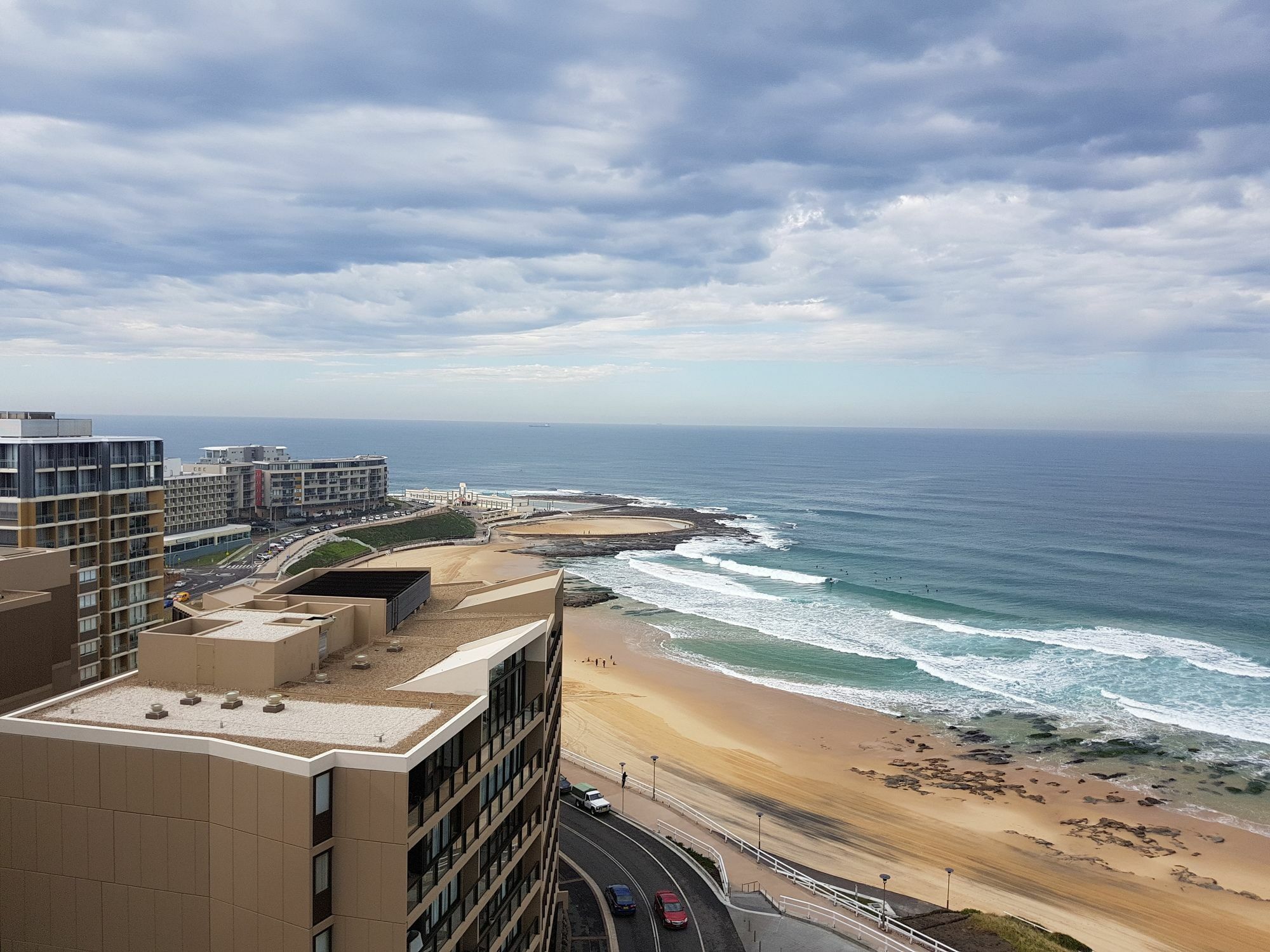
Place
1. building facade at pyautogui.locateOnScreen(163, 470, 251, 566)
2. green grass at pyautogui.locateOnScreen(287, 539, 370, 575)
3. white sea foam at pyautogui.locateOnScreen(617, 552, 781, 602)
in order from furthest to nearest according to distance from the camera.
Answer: building facade at pyautogui.locateOnScreen(163, 470, 251, 566)
white sea foam at pyautogui.locateOnScreen(617, 552, 781, 602)
green grass at pyautogui.locateOnScreen(287, 539, 370, 575)

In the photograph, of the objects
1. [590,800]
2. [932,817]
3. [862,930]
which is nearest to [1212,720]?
[932,817]

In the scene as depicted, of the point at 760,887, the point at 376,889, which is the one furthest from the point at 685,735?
the point at 376,889

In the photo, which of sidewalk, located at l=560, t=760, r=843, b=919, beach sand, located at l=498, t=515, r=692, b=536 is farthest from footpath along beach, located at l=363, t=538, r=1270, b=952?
beach sand, located at l=498, t=515, r=692, b=536

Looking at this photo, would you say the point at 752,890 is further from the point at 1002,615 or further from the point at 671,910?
the point at 1002,615

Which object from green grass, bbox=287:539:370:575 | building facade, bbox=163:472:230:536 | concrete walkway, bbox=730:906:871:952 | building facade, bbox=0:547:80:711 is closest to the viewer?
building facade, bbox=0:547:80:711

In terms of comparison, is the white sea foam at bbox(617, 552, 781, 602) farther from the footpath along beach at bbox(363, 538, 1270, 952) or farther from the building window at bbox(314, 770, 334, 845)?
the building window at bbox(314, 770, 334, 845)

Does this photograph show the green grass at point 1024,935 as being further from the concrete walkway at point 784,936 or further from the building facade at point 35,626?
the building facade at point 35,626

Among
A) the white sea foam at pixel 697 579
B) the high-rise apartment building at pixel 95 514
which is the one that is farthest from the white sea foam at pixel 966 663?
the high-rise apartment building at pixel 95 514
